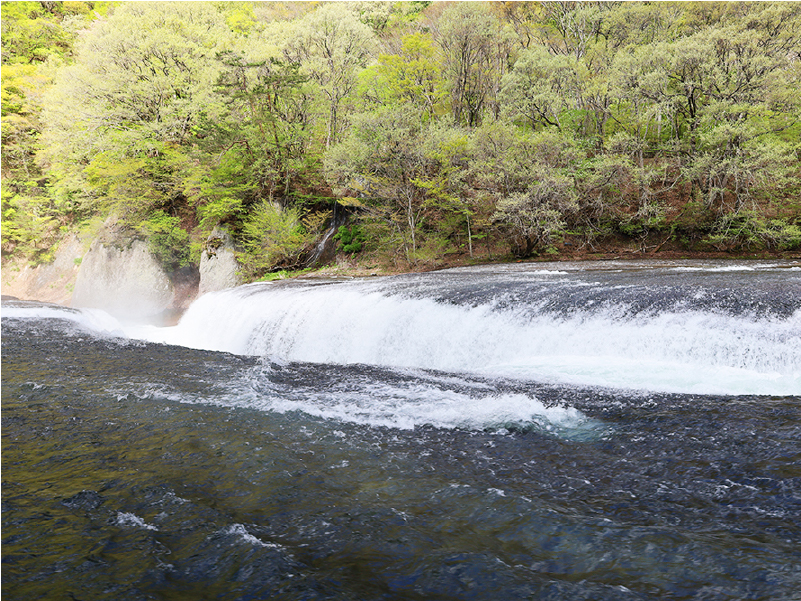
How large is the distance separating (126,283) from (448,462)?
857 inches

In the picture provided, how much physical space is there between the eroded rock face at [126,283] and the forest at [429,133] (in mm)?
797

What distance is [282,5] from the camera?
37156 mm

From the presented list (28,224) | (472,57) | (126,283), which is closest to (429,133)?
(472,57)

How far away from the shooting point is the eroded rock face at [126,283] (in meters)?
20.8

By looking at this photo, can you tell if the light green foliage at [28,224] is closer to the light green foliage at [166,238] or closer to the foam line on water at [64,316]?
the light green foliage at [166,238]

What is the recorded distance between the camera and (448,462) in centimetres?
378

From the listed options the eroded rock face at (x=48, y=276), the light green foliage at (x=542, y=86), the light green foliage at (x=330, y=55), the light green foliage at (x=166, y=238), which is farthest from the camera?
the eroded rock face at (x=48, y=276)

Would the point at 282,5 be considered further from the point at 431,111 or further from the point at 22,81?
the point at 431,111

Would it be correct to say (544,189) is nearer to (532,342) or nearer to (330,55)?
(532,342)

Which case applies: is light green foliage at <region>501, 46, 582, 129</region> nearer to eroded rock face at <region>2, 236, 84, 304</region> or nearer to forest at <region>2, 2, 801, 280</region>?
forest at <region>2, 2, 801, 280</region>

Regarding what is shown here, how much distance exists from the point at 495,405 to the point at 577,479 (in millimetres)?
1696

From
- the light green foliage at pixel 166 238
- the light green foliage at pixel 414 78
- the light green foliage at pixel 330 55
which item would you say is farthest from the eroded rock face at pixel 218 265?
the light green foliage at pixel 414 78

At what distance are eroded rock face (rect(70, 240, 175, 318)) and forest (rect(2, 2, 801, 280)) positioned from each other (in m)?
0.80

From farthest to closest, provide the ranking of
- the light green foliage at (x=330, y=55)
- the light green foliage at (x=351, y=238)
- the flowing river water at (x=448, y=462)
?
1. the light green foliage at (x=330, y=55)
2. the light green foliage at (x=351, y=238)
3. the flowing river water at (x=448, y=462)
